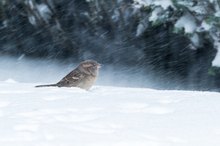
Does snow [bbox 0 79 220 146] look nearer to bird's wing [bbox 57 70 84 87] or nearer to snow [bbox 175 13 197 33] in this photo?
bird's wing [bbox 57 70 84 87]

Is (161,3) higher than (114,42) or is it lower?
lower

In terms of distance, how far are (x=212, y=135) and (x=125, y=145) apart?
1.85 feet

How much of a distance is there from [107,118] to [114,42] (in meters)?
6.68

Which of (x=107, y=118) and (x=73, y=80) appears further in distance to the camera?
(x=73, y=80)

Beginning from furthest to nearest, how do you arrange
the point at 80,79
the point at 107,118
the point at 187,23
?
the point at 187,23
the point at 80,79
the point at 107,118

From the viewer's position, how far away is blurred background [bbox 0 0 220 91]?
9.02 m

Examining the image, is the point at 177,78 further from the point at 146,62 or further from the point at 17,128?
the point at 17,128

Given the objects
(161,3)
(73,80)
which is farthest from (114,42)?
(73,80)

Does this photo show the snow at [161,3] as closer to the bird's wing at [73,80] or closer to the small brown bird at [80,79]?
the small brown bird at [80,79]

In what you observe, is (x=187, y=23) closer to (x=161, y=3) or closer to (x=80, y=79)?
(x=161, y=3)

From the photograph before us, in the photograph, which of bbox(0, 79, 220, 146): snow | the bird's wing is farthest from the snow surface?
the bird's wing

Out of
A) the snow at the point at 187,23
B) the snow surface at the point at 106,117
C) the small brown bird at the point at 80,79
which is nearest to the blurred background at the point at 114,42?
the snow at the point at 187,23

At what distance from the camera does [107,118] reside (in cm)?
402

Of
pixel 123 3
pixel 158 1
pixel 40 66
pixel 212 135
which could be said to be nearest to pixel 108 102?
pixel 212 135
